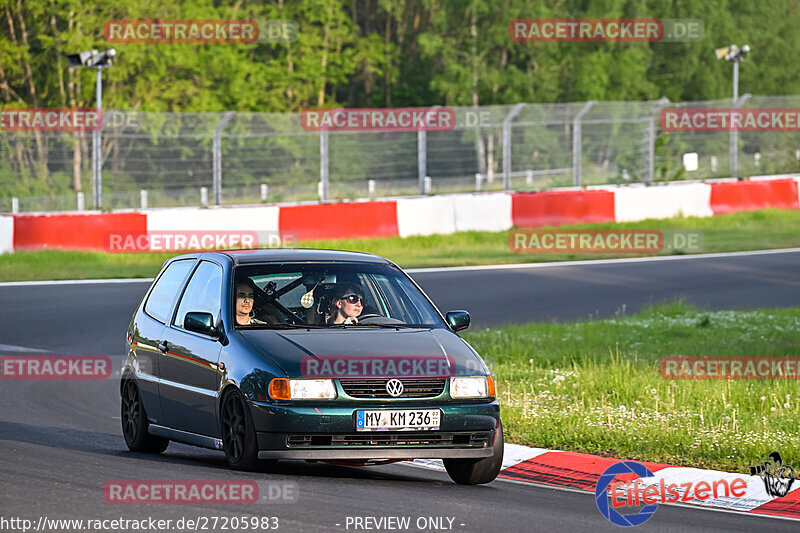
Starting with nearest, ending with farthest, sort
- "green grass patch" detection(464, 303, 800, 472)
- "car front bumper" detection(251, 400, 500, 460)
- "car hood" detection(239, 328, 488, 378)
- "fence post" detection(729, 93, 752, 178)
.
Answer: "car front bumper" detection(251, 400, 500, 460)
"car hood" detection(239, 328, 488, 378)
"green grass patch" detection(464, 303, 800, 472)
"fence post" detection(729, 93, 752, 178)

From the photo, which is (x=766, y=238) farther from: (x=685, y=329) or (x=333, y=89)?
(x=333, y=89)

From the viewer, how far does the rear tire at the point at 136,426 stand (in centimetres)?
986

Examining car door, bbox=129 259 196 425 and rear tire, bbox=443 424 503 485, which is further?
car door, bbox=129 259 196 425

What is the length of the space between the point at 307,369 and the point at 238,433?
621 millimetres

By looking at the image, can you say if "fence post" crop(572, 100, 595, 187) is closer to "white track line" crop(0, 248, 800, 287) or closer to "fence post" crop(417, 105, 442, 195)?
"fence post" crop(417, 105, 442, 195)

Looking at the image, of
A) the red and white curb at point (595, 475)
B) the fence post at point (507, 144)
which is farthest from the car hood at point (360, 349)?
the fence post at point (507, 144)

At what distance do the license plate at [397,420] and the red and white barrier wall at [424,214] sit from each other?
17.1 metres

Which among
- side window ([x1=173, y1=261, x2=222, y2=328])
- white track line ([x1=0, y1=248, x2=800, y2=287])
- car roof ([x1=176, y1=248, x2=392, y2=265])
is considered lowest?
white track line ([x1=0, y1=248, x2=800, y2=287])

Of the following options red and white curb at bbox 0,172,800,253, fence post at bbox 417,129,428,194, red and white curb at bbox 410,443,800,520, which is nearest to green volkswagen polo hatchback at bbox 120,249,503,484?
red and white curb at bbox 410,443,800,520

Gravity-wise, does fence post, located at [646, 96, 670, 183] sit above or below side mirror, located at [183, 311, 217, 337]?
above

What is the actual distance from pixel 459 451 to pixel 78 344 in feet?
28.5

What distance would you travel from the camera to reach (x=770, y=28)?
72875 millimetres

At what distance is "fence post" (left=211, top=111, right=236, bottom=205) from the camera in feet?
93.2

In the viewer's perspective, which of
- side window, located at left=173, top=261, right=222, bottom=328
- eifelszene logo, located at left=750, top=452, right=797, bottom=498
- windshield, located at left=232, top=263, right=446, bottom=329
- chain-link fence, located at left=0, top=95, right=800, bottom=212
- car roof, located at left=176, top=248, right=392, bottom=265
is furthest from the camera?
chain-link fence, located at left=0, top=95, right=800, bottom=212
